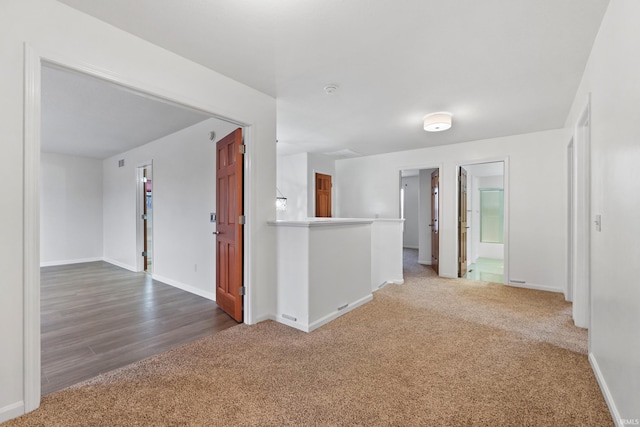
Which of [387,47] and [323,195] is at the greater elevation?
[387,47]

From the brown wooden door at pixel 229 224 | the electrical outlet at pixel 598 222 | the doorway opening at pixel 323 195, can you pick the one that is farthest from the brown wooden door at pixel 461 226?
the brown wooden door at pixel 229 224

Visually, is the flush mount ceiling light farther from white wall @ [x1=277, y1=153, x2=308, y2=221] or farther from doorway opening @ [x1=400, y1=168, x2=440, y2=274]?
white wall @ [x1=277, y1=153, x2=308, y2=221]

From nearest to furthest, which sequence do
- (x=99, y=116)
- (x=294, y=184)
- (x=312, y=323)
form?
Result: (x=312, y=323) < (x=99, y=116) < (x=294, y=184)

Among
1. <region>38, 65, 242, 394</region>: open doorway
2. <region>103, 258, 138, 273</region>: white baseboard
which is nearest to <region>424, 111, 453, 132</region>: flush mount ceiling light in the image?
<region>38, 65, 242, 394</region>: open doorway

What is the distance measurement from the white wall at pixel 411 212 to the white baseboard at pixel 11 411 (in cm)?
864

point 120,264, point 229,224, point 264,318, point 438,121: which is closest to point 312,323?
point 264,318

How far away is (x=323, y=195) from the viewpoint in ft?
21.1

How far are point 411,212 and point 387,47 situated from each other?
7733 millimetres

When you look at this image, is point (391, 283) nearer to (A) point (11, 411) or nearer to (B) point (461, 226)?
(B) point (461, 226)

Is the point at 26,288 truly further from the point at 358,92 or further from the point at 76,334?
the point at 358,92

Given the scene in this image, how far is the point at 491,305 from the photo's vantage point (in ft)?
11.8

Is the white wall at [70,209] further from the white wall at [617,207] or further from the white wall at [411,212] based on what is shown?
the white wall at [617,207]

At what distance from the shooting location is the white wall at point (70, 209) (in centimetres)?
622

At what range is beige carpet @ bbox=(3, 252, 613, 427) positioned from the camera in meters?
1.63
